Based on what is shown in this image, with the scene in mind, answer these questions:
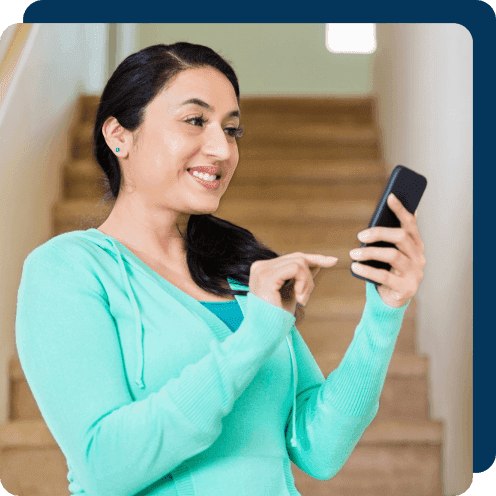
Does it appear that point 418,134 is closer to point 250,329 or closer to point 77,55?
point 77,55

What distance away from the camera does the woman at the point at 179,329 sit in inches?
17.9

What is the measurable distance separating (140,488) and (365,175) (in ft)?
5.40

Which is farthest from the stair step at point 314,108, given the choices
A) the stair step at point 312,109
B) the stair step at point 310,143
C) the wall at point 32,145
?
the wall at point 32,145

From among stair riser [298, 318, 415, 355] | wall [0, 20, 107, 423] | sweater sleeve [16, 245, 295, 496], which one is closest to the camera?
sweater sleeve [16, 245, 295, 496]

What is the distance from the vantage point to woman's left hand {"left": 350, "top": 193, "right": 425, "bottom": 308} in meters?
0.50

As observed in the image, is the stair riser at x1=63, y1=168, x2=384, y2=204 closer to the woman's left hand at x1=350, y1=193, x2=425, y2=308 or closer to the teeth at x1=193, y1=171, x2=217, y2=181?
the teeth at x1=193, y1=171, x2=217, y2=181

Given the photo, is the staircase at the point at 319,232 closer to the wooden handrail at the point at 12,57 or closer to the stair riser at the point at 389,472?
the stair riser at the point at 389,472

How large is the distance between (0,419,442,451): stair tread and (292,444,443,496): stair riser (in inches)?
0.9

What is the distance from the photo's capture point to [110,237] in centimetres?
60

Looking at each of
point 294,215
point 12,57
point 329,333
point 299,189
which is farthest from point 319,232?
point 12,57

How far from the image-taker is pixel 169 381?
1.51 feet

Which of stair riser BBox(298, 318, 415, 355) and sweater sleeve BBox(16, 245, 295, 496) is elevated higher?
sweater sleeve BBox(16, 245, 295, 496)

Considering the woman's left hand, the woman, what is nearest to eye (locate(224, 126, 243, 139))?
the woman
